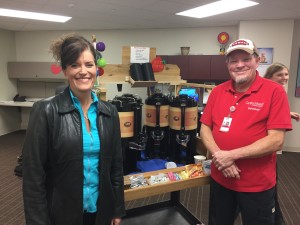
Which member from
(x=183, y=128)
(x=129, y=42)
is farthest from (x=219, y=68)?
(x=183, y=128)

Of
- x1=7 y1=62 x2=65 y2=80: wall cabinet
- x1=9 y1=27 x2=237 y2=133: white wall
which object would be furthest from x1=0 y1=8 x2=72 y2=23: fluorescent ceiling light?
x1=7 y1=62 x2=65 y2=80: wall cabinet

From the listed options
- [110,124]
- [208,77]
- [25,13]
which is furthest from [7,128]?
[110,124]

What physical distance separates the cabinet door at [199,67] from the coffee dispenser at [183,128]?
3.13 meters

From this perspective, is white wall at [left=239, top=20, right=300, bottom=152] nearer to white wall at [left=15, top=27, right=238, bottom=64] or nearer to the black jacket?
white wall at [left=15, top=27, right=238, bottom=64]

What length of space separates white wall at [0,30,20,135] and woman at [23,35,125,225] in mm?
5647

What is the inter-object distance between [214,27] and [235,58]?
4.16 m

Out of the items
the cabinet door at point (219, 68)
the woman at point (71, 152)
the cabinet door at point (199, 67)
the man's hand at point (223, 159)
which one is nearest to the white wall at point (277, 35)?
the cabinet door at point (219, 68)

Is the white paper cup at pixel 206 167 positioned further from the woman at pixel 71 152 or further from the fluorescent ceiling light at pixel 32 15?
the fluorescent ceiling light at pixel 32 15

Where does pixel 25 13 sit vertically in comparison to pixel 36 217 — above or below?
above

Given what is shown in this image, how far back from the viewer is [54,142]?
105 cm

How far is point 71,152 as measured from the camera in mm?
1065

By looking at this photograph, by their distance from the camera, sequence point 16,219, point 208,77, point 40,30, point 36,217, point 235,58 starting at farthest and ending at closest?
point 40,30 → point 208,77 → point 16,219 → point 235,58 → point 36,217

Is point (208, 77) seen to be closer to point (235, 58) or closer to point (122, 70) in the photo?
point (122, 70)

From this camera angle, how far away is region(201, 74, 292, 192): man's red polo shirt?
1334 millimetres
